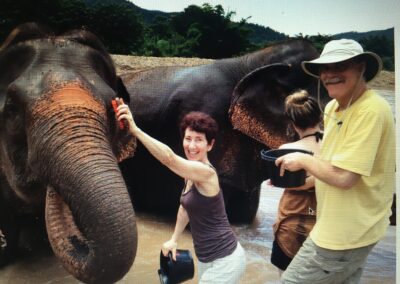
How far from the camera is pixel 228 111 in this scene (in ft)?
6.98

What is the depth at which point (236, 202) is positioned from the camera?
231 centimetres

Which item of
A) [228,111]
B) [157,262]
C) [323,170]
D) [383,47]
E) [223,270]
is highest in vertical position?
[383,47]

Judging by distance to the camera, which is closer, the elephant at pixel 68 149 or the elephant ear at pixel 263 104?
the elephant at pixel 68 149

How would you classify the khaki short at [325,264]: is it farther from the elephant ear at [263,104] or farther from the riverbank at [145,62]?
the riverbank at [145,62]

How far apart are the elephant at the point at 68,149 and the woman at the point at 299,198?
14.7 inches

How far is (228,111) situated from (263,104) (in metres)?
0.14

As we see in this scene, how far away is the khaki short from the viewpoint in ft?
3.58

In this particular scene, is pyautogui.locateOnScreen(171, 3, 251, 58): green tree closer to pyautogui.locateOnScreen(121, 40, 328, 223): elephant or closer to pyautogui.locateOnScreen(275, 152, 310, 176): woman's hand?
pyautogui.locateOnScreen(121, 40, 328, 223): elephant

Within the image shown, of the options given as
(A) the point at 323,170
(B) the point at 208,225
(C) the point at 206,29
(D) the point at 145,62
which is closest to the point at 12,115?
(B) the point at 208,225

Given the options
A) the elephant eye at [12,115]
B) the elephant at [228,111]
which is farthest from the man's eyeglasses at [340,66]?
the elephant at [228,111]

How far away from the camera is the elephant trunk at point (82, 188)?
1.11 meters

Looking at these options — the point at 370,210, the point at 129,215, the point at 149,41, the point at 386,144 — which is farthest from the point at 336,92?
the point at 149,41

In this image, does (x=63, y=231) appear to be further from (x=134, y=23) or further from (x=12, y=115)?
(x=134, y=23)

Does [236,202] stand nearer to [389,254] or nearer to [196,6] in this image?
[389,254]
